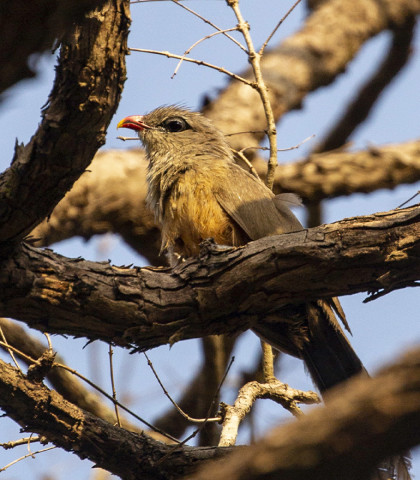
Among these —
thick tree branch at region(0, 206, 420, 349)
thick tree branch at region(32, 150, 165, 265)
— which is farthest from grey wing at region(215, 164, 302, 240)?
thick tree branch at region(32, 150, 165, 265)

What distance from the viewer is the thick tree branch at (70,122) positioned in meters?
3.18

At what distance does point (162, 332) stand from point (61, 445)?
103 cm

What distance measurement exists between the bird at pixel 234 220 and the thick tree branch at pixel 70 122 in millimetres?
2220

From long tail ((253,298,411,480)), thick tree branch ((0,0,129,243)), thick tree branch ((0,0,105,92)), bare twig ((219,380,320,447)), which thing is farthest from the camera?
long tail ((253,298,411,480))

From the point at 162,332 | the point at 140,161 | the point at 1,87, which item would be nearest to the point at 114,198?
the point at 140,161

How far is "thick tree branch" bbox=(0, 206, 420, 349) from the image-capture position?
13.9 feet

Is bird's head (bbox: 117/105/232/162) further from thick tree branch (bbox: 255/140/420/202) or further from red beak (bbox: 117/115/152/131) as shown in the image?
thick tree branch (bbox: 255/140/420/202)

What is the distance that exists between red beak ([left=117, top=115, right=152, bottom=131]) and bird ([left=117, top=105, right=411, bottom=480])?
1.86ft

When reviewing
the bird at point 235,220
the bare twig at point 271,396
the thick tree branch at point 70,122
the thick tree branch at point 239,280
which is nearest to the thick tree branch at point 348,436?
the thick tree branch at point 70,122

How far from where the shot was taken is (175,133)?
724 centimetres

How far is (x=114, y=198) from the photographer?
8930 millimetres

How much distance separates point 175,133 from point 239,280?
10.3ft

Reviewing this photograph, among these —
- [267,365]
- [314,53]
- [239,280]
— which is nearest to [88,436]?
[239,280]

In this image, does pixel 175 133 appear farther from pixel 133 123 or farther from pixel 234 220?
pixel 234 220
